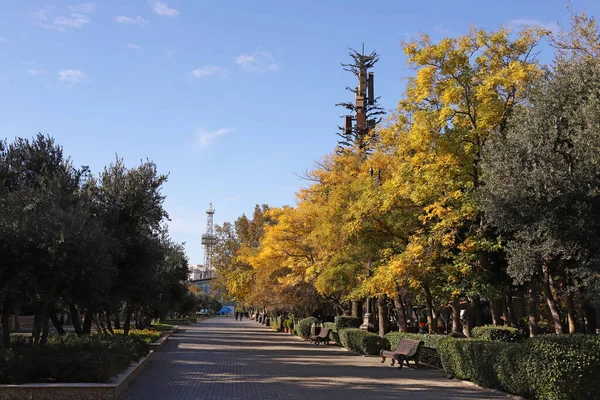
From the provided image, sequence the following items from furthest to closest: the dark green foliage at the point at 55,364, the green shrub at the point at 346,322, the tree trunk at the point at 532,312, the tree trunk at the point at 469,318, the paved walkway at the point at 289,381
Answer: the green shrub at the point at 346,322 < the tree trunk at the point at 469,318 < the tree trunk at the point at 532,312 < the paved walkway at the point at 289,381 < the dark green foliage at the point at 55,364

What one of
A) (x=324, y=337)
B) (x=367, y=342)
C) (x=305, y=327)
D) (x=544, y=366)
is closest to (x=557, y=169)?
(x=544, y=366)

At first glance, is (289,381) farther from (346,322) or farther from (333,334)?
(333,334)

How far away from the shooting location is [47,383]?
10906mm

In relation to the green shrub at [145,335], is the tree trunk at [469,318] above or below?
above

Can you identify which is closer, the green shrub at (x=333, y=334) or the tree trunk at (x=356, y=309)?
the green shrub at (x=333, y=334)

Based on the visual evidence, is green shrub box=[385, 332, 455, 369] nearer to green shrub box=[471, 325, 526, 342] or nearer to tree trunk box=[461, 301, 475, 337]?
green shrub box=[471, 325, 526, 342]

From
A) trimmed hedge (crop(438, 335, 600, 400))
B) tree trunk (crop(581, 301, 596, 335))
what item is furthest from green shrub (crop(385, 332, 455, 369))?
tree trunk (crop(581, 301, 596, 335))

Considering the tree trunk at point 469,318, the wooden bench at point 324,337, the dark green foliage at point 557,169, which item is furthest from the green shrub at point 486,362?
the wooden bench at point 324,337

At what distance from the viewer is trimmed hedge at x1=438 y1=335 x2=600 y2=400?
9.87 meters

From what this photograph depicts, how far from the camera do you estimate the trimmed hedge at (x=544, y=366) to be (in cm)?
987

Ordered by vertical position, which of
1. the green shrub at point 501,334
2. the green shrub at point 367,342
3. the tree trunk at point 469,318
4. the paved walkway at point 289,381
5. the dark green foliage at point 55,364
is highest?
the tree trunk at point 469,318

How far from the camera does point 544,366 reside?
34.5 ft

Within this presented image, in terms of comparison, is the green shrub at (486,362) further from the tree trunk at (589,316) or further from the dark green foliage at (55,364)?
the tree trunk at (589,316)

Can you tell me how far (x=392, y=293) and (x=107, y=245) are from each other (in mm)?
10154
